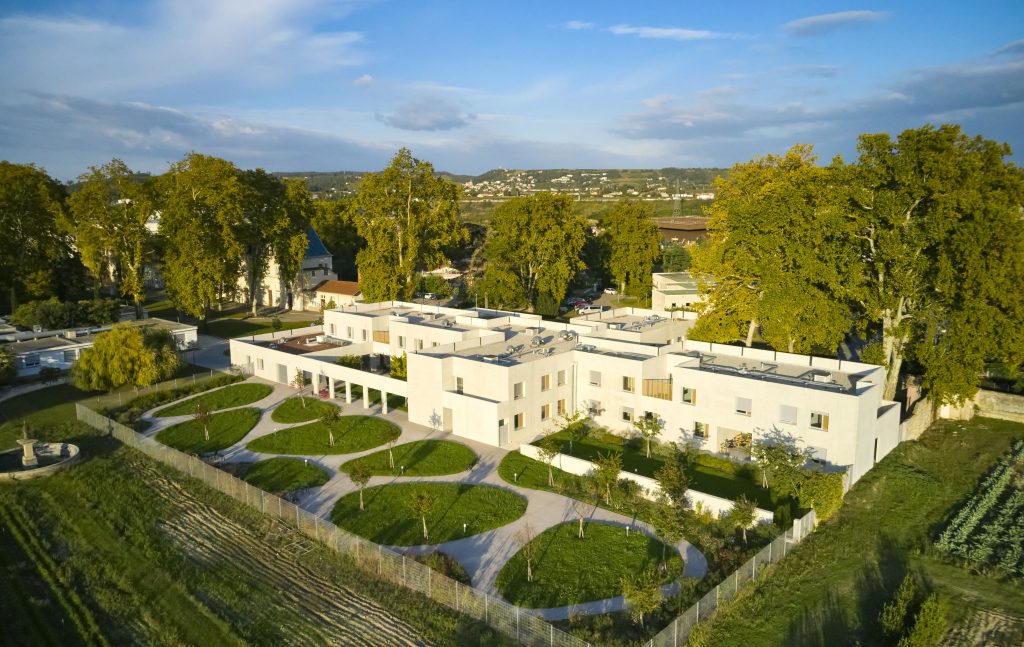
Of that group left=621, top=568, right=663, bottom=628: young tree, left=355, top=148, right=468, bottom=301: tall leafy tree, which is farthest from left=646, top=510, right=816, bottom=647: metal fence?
left=355, top=148, right=468, bottom=301: tall leafy tree

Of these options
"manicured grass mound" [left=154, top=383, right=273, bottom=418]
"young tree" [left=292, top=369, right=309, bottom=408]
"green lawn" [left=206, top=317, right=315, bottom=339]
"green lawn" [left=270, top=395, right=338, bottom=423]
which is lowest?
"green lawn" [left=270, top=395, right=338, bottom=423]

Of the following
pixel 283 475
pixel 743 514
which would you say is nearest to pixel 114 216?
pixel 283 475

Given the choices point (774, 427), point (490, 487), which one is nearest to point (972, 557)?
point (774, 427)

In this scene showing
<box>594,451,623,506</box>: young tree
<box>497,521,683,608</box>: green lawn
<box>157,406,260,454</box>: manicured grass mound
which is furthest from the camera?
<box>157,406,260,454</box>: manicured grass mound

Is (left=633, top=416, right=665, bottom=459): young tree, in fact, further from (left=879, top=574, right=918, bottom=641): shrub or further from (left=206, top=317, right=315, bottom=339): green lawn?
(left=206, top=317, right=315, bottom=339): green lawn

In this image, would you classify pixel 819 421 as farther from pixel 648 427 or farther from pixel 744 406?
pixel 648 427
